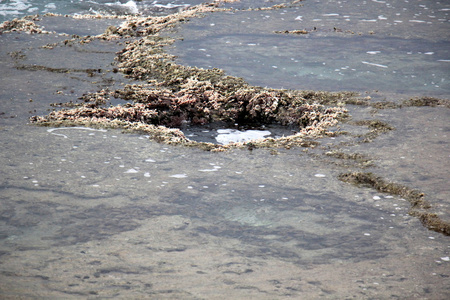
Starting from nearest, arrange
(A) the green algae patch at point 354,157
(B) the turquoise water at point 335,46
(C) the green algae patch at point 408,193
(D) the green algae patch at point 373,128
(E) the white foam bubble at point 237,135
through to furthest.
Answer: (C) the green algae patch at point 408,193 → (A) the green algae patch at point 354,157 → (D) the green algae patch at point 373,128 → (E) the white foam bubble at point 237,135 → (B) the turquoise water at point 335,46

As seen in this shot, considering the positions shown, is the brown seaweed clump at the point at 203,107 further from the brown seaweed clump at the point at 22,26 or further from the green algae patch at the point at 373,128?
the brown seaweed clump at the point at 22,26

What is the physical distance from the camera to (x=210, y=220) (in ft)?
10.8

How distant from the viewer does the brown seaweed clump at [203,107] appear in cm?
499

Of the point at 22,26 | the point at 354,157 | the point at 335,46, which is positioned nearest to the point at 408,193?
the point at 354,157

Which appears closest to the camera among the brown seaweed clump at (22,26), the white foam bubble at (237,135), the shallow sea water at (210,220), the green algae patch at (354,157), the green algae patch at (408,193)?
the shallow sea water at (210,220)

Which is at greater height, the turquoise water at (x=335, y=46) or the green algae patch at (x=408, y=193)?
the turquoise water at (x=335, y=46)

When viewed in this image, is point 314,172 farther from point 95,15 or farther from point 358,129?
point 95,15

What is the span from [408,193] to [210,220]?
1486 millimetres

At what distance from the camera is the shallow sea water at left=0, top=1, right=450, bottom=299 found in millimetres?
2598

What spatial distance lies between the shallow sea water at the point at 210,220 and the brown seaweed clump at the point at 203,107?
0.90 feet

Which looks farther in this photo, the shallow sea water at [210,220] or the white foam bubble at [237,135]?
the white foam bubble at [237,135]

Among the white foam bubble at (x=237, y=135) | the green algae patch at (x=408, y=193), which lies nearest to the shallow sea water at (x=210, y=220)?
the green algae patch at (x=408, y=193)

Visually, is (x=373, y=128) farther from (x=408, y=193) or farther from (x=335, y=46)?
(x=335, y=46)

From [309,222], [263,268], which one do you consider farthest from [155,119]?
[263,268]
